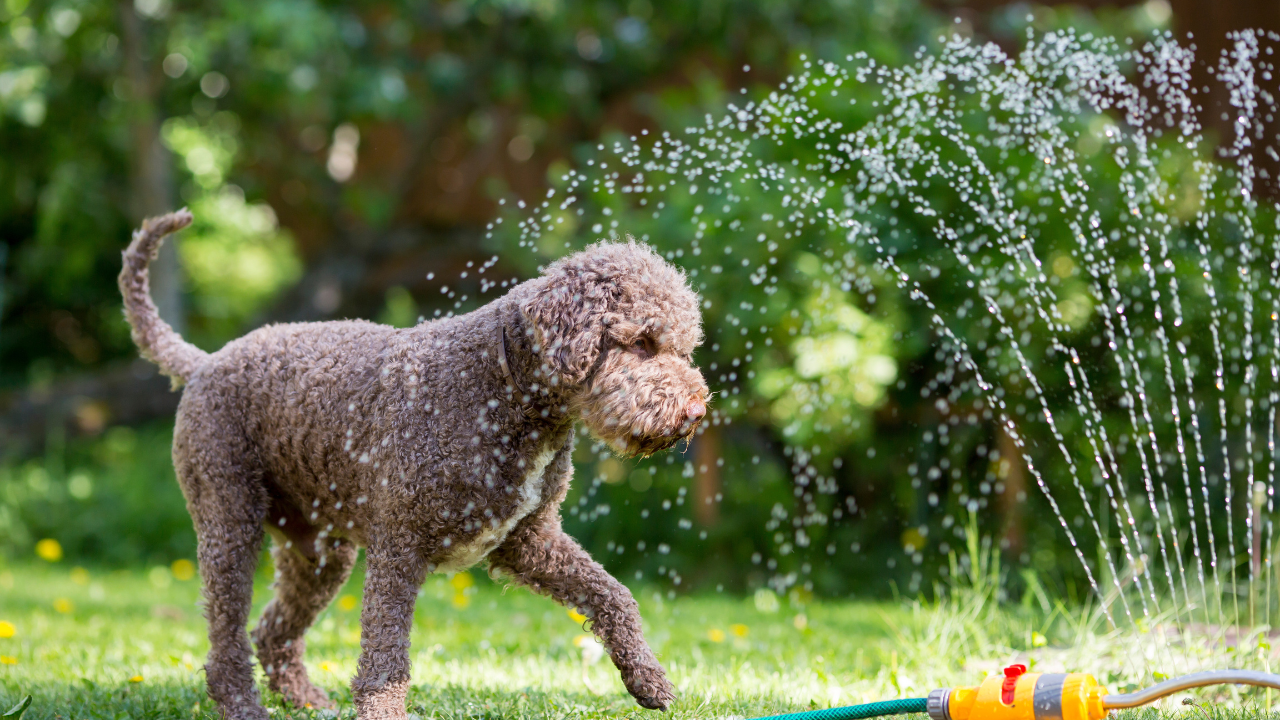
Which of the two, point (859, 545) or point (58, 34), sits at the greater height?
point (58, 34)

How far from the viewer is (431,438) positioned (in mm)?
2457

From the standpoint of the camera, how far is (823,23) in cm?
664

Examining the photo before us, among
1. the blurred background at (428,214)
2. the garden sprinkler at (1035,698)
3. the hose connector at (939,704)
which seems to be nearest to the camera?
the garden sprinkler at (1035,698)

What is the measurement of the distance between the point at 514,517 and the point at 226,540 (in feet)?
2.79

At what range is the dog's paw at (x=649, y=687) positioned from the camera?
2.59m

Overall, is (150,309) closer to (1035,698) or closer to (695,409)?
(695,409)

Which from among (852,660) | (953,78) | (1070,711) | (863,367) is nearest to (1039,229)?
(863,367)

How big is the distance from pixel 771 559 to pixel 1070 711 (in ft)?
11.5

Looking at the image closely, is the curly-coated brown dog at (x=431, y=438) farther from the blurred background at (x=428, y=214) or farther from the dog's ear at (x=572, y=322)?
the blurred background at (x=428, y=214)

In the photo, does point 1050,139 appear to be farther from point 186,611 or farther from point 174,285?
point 174,285

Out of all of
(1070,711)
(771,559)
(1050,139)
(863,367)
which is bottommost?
(1070,711)

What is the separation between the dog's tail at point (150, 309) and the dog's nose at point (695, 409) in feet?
4.93

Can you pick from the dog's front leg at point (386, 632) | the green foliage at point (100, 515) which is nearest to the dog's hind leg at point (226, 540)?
the dog's front leg at point (386, 632)

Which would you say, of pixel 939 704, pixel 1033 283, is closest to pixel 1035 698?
pixel 939 704
